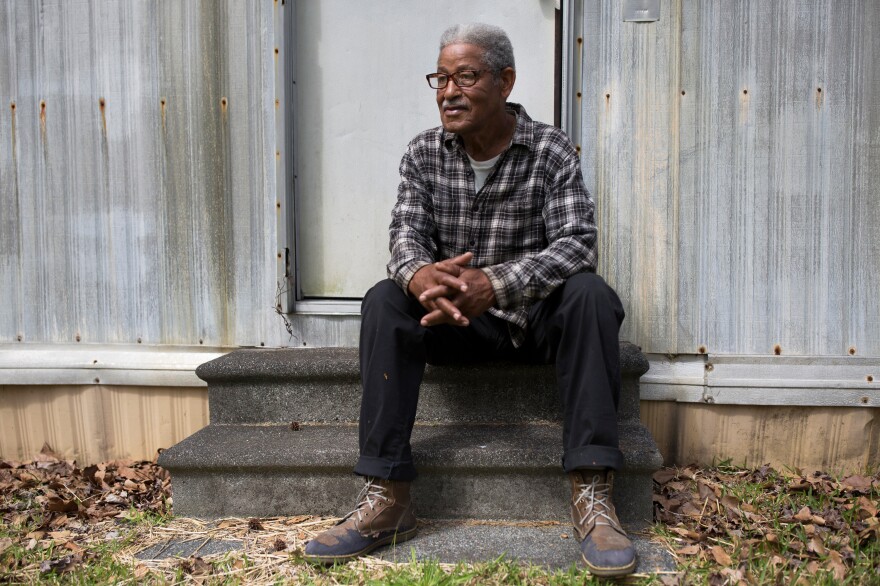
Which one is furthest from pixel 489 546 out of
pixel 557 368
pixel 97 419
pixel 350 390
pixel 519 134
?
pixel 97 419

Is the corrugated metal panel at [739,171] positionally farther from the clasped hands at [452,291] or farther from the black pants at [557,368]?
the clasped hands at [452,291]

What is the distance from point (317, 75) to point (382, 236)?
2.67 ft

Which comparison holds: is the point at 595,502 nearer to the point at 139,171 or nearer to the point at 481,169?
the point at 481,169

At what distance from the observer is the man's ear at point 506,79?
2680 millimetres

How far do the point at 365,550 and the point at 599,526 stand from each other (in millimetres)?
734

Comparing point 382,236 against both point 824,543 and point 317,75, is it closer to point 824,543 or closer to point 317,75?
point 317,75

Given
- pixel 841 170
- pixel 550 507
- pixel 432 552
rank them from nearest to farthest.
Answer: pixel 432 552
pixel 550 507
pixel 841 170

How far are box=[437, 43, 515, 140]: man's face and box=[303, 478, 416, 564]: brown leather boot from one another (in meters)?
1.28

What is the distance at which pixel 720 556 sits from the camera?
2254 mm

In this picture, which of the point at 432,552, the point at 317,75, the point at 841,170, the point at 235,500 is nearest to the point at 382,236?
the point at 317,75

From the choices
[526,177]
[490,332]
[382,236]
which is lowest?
[490,332]

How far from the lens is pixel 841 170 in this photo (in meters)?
3.07

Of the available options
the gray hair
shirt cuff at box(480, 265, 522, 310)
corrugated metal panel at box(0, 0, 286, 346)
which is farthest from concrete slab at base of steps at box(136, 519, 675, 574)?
the gray hair

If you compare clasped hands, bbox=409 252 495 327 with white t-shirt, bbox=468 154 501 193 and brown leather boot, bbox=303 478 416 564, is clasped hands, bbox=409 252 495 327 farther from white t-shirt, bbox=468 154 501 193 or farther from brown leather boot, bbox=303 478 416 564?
brown leather boot, bbox=303 478 416 564
